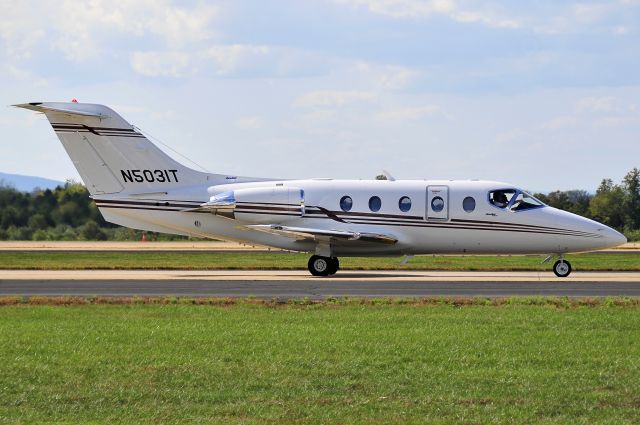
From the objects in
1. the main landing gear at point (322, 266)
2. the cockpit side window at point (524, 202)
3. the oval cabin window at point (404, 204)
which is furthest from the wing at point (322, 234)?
the cockpit side window at point (524, 202)

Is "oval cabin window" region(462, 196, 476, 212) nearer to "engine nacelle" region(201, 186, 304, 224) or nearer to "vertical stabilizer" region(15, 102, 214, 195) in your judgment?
"engine nacelle" region(201, 186, 304, 224)

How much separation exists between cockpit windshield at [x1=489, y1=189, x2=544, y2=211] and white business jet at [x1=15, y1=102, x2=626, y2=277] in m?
0.03

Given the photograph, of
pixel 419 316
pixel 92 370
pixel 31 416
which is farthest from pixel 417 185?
pixel 31 416

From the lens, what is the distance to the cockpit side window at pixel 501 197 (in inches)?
1318

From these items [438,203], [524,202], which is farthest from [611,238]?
[438,203]

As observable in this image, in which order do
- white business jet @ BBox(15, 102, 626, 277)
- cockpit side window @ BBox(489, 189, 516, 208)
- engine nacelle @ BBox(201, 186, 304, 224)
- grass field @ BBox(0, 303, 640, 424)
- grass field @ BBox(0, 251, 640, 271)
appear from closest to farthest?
grass field @ BBox(0, 303, 640, 424) → white business jet @ BBox(15, 102, 626, 277) → cockpit side window @ BBox(489, 189, 516, 208) → engine nacelle @ BBox(201, 186, 304, 224) → grass field @ BBox(0, 251, 640, 271)

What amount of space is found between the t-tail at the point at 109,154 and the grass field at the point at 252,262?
488cm

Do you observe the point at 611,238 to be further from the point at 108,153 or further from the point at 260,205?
the point at 108,153

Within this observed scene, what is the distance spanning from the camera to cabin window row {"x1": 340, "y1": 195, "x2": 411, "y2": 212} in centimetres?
3378

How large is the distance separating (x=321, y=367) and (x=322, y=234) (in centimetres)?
1972

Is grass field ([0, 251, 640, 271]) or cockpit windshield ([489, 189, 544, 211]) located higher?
cockpit windshield ([489, 189, 544, 211])

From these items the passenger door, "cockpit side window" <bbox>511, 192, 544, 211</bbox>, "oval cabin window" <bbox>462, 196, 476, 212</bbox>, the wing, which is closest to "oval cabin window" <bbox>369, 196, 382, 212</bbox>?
the wing

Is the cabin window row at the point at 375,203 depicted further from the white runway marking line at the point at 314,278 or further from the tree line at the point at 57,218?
the tree line at the point at 57,218

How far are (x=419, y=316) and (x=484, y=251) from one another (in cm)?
1513
